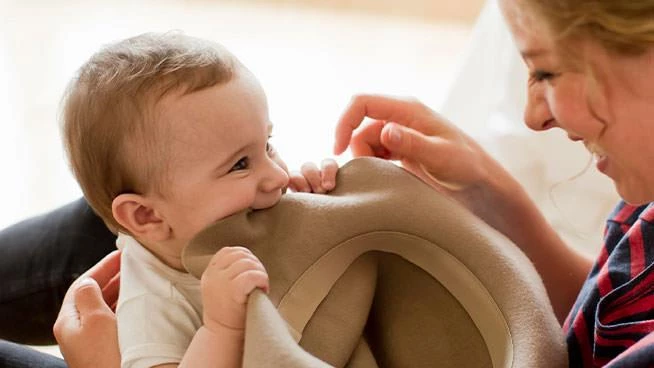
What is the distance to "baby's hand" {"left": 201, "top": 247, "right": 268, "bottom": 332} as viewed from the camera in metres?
0.78

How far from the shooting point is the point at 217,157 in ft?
2.90

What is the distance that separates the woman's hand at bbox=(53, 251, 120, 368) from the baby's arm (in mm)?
177

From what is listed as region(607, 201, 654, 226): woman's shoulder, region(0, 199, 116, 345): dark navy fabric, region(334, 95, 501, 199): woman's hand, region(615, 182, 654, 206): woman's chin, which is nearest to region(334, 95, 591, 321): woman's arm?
region(334, 95, 501, 199): woman's hand

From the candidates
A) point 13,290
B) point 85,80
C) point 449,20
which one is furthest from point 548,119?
point 449,20

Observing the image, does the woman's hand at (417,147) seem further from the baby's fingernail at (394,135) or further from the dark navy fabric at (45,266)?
the dark navy fabric at (45,266)

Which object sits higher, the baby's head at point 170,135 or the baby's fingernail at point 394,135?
the baby's fingernail at point 394,135

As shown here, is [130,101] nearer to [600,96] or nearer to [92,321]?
[92,321]

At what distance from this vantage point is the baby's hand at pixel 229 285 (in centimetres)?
78

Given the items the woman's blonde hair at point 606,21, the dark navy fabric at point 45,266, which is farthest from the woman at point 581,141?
the dark navy fabric at point 45,266

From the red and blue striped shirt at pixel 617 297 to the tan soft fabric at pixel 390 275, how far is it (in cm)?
6

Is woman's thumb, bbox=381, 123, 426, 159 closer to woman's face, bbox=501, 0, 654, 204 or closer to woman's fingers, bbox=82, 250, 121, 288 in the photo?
woman's face, bbox=501, 0, 654, 204

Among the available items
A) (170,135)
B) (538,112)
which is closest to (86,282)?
(170,135)

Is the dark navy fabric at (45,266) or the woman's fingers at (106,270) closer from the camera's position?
the woman's fingers at (106,270)

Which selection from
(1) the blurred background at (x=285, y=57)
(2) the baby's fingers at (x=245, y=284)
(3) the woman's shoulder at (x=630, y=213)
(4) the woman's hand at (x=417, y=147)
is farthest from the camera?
(1) the blurred background at (x=285, y=57)
